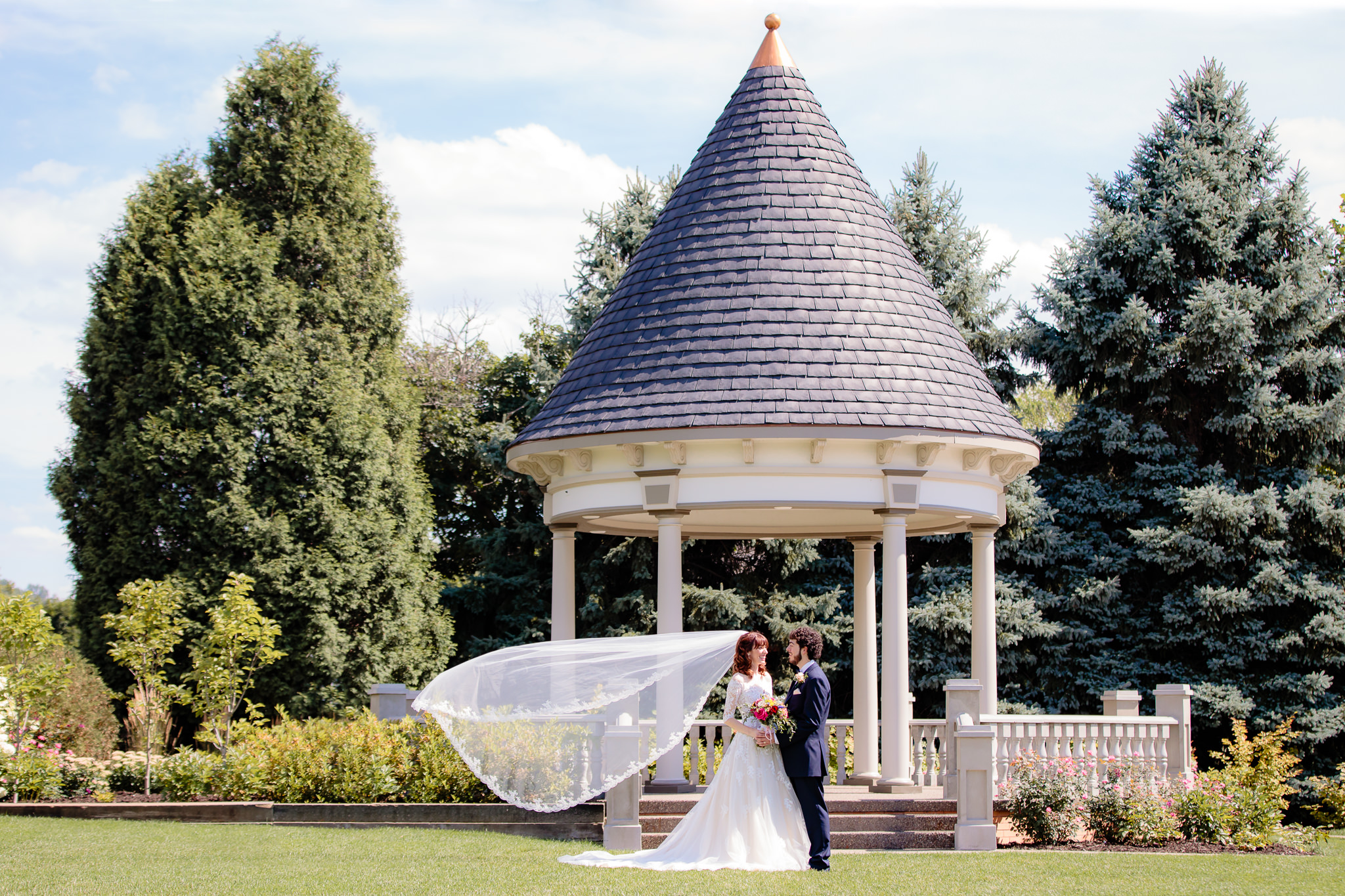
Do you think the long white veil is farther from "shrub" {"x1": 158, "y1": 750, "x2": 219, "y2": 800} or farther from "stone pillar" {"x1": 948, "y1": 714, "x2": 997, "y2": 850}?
"shrub" {"x1": 158, "y1": 750, "x2": 219, "y2": 800}

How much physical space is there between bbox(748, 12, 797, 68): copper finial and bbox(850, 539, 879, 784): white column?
6425mm

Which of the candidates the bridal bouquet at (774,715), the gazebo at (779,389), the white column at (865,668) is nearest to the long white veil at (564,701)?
the bridal bouquet at (774,715)

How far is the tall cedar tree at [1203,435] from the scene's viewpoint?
24.4 meters

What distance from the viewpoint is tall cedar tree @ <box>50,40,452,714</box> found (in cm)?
2594

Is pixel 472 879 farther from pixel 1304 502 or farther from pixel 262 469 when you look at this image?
pixel 1304 502

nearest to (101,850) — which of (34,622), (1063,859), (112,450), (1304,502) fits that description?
(34,622)

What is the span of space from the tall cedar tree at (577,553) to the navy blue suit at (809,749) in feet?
49.1

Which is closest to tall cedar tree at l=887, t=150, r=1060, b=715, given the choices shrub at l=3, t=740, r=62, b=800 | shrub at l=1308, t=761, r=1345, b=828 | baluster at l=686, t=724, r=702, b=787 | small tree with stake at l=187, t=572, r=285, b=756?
shrub at l=1308, t=761, r=1345, b=828

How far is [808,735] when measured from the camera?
11.4 m

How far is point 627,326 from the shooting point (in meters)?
15.4

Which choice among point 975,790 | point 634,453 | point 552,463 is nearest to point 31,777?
point 552,463

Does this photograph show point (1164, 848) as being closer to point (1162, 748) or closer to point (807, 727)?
point (1162, 748)

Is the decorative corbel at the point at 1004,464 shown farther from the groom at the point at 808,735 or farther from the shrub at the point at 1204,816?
the groom at the point at 808,735

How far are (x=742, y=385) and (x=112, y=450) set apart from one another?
17.4 meters
